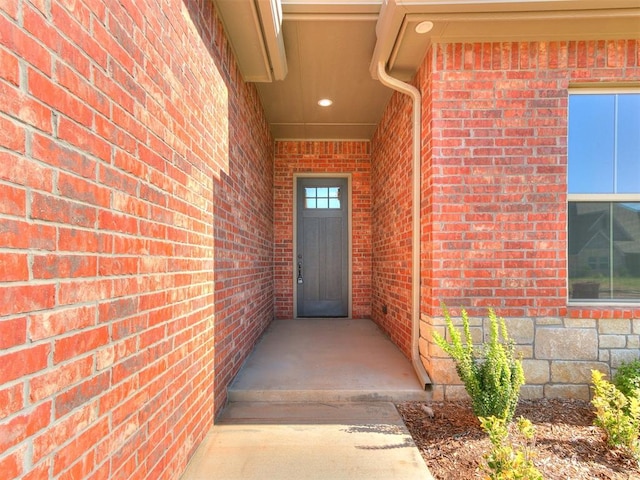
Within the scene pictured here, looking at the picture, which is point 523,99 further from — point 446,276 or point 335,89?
point 335,89

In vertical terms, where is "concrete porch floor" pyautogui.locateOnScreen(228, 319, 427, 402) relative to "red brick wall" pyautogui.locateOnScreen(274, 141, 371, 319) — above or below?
below

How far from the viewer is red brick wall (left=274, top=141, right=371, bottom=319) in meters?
5.30

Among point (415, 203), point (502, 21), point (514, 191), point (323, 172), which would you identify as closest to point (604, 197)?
point (514, 191)

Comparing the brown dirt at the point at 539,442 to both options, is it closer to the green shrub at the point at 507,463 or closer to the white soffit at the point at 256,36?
the green shrub at the point at 507,463

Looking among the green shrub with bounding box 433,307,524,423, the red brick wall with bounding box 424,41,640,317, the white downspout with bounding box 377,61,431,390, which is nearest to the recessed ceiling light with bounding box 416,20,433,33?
the red brick wall with bounding box 424,41,640,317

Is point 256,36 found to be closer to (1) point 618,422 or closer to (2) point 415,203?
(2) point 415,203

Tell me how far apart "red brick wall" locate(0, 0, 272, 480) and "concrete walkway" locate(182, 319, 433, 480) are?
0.27 metres

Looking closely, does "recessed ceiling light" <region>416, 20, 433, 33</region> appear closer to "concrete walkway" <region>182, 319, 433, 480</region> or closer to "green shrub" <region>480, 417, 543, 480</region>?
"green shrub" <region>480, 417, 543, 480</region>

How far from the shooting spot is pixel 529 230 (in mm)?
2674

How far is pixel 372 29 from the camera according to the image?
276cm

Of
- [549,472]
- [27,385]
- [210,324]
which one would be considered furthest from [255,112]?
[549,472]

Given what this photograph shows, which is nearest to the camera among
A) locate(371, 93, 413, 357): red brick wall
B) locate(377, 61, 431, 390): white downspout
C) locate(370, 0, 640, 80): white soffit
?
locate(370, 0, 640, 80): white soffit

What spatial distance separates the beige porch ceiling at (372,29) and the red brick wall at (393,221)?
60 cm

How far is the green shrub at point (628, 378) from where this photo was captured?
2.34m
